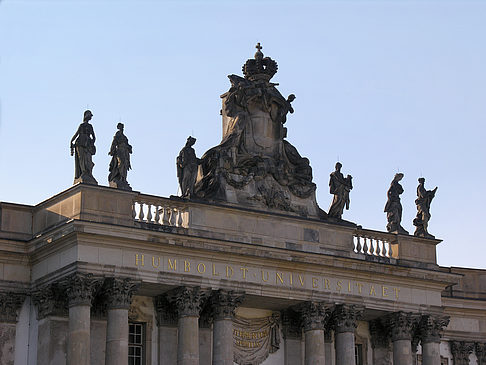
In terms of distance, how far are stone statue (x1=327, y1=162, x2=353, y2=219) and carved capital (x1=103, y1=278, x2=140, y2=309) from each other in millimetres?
9341

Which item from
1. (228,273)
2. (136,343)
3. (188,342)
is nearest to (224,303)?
(228,273)

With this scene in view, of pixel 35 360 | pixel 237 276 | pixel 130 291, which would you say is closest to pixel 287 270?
pixel 237 276

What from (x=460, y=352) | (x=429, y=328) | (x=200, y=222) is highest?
(x=200, y=222)

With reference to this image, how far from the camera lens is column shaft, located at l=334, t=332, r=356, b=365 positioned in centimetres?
4419

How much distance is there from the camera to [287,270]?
4325 cm

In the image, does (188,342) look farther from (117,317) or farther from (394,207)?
(394,207)

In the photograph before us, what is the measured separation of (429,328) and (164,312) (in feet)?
35.1

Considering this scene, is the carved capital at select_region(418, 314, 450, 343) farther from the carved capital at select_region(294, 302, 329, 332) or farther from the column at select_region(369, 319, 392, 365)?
the carved capital at select_region(294, 302, 329, 332)

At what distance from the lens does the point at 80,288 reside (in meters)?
38.8

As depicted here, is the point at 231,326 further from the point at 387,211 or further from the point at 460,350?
the point at 460,350

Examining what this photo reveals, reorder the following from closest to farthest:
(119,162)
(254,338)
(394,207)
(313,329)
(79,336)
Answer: (79,336) < (119,162) < (313,329) < (254,338) < (394,207)

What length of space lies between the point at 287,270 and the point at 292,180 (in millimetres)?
3489

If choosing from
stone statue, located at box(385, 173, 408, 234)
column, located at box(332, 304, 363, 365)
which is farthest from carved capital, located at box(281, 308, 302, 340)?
stone statue, located at box(385, 173, 408, 234)

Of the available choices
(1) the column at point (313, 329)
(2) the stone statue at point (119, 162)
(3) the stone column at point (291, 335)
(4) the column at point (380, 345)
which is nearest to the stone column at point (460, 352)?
(4) the column at point (380, 345)
